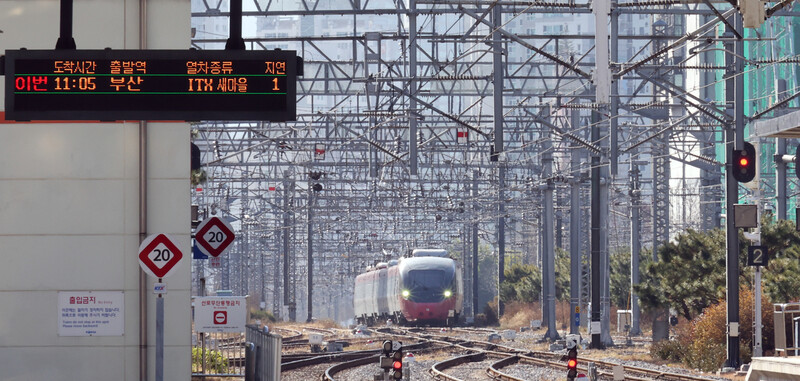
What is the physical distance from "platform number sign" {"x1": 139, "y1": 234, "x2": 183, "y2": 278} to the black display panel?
145 centimetres

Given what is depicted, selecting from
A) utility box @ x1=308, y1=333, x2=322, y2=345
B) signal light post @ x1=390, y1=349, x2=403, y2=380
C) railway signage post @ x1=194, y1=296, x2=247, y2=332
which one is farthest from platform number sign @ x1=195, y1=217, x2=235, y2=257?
utility box @ x1=308, y1=333, x2=322, y2=345

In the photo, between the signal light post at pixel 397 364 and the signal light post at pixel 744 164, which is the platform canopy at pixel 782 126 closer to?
the signal light post at pixel 397 364

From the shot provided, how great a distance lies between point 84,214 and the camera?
1758 centimetres

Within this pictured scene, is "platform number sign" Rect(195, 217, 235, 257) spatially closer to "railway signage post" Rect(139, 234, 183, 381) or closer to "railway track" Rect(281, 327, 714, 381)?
"railway signage post" Rect(139, 234, 183, 381)

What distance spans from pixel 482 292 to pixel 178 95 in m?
104

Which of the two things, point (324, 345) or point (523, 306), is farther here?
point (523, 306)

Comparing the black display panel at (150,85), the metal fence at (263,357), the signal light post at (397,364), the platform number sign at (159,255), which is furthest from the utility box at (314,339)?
the black display panel at (150,85)

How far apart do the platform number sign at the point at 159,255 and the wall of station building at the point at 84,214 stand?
2956 mm

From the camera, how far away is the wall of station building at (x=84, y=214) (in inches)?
683

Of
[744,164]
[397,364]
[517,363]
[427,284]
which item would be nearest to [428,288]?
[427,284]

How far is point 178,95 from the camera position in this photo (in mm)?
13984

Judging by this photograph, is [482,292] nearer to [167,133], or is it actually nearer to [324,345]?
[324,345]

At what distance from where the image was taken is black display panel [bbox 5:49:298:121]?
45.7 ft

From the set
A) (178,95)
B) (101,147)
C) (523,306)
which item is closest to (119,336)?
(101,147)
